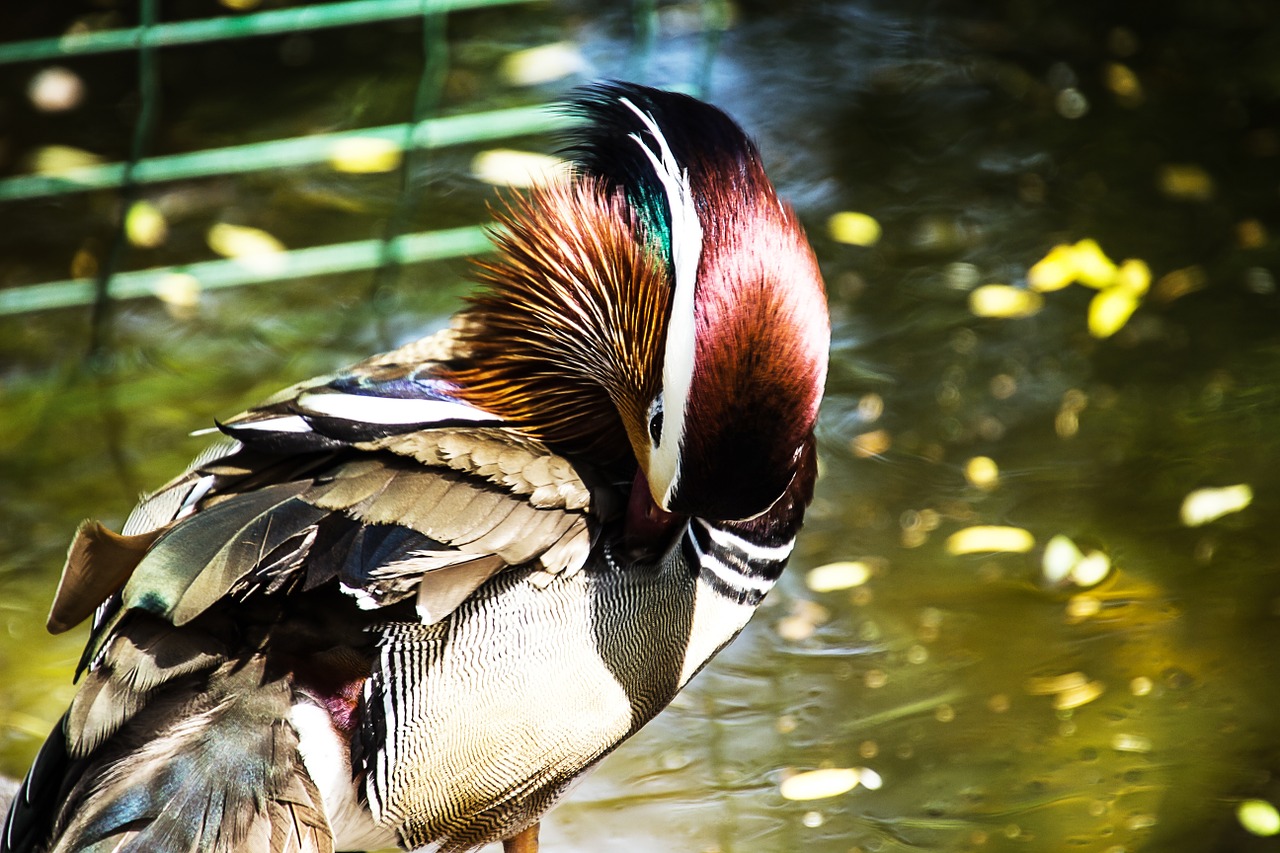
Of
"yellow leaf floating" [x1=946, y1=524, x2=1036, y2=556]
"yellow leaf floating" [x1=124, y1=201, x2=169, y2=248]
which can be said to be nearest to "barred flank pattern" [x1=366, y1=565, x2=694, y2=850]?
"yellow leaf floating" [x1=946, y1=524, x2=1036, y2=556]

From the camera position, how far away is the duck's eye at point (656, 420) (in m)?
1.80

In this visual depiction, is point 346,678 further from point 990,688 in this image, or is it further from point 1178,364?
point 1178,364

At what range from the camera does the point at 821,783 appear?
260 centimetres

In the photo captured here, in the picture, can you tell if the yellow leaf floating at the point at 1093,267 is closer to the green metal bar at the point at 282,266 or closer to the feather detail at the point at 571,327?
the green metal bar at the point at 282,266

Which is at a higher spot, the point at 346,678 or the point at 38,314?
the point at 346,678

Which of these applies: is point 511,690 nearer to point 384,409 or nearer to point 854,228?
point 384,409

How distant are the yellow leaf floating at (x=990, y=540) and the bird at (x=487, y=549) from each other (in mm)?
1109

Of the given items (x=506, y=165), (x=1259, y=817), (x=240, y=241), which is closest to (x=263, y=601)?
(x=1259, y=817)

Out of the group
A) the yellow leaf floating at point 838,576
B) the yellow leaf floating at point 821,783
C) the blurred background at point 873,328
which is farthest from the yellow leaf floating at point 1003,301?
the yellow leaf floating at point 821,783

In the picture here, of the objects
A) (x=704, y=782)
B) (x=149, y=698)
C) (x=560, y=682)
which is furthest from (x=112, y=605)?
(x=704, y=782)

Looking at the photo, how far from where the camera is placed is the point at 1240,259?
3789 millimetres

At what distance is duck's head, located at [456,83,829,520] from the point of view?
1.69m

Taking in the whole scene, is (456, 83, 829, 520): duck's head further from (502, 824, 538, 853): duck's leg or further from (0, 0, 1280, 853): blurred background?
(0, 0, 1280, 853): blurred background

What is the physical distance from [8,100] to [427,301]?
1.65 m
